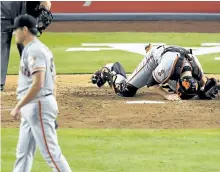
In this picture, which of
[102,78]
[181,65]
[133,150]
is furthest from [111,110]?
[133,150]

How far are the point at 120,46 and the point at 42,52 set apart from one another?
42.1 ft

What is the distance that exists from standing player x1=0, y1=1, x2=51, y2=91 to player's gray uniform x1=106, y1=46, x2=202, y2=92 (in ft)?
5.36

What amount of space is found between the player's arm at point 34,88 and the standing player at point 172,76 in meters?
5.37

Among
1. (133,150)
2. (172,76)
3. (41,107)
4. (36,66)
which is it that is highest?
(36,66)

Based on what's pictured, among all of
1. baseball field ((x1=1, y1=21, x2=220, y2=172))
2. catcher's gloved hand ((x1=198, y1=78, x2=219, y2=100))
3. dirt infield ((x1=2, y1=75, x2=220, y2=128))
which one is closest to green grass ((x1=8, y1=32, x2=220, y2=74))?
baseball field ((x1=1, y1=21, x2=220, y2=172))

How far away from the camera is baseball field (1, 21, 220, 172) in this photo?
8992mm

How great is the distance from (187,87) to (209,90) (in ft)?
1.69

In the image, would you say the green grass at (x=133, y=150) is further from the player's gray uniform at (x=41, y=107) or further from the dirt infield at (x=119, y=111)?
the player's gray uniform at (x=41, y=107)

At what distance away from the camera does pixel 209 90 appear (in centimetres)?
1309

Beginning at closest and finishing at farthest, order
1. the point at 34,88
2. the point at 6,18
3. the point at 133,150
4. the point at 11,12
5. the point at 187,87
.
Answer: the point at 34,88
the point at 133,150
the point at 187,87
the point at 11,12
the point at 6,18

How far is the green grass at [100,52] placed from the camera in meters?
17.0

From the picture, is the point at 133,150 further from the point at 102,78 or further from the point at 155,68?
the point at 102,78

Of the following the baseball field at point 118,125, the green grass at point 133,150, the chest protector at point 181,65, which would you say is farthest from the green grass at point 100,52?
the green grass at point 133,150

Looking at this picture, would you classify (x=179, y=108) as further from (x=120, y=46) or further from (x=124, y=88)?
(x=120, y=46)
